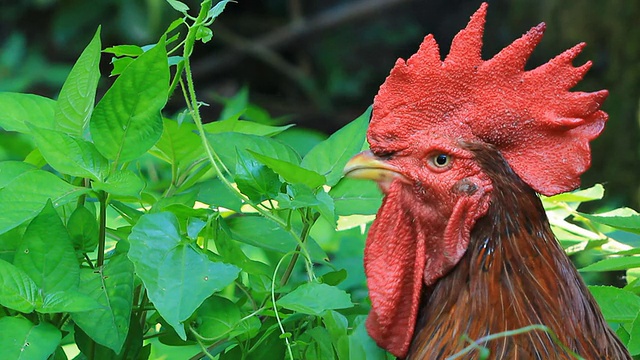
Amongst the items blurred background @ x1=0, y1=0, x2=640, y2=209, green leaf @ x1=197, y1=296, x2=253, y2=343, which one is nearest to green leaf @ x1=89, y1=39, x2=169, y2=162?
green leaf @ x1=197, y1=296, x2=253, y2=343

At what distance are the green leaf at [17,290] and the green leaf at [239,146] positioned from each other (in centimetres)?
50

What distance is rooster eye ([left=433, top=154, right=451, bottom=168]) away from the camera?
188cm

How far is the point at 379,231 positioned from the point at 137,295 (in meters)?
0.56

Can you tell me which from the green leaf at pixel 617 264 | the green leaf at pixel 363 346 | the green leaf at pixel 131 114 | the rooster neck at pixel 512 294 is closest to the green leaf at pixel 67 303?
the green leaf at pixel 131 114

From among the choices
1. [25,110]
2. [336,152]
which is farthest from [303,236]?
[25,110]

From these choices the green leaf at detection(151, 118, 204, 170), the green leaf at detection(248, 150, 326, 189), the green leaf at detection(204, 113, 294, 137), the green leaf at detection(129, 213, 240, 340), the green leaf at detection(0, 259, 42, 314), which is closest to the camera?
the green leaf at detection(129, 213, 240, 340)

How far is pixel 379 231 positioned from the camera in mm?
1947

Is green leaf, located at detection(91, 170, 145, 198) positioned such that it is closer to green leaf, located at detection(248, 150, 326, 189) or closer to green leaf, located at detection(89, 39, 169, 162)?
green leaf, located at detection(89, 39, 169, 162)

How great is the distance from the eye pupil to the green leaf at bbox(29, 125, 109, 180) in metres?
0.69

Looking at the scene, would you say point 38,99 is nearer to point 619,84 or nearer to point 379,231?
point 379,231

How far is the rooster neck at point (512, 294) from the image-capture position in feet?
5.76

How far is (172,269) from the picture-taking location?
5.46ft

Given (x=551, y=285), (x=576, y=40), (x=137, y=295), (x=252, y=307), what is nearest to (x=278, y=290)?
(x=252, y=307)

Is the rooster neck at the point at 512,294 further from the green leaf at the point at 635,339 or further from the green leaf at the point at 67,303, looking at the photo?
the green leaf at the point at 67,303
